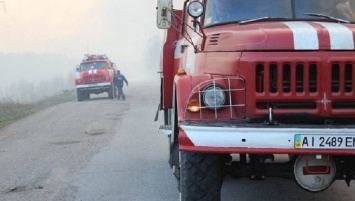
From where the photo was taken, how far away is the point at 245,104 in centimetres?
482

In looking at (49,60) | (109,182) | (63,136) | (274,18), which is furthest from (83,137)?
(49,60)

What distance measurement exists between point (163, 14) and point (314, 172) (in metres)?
2.38

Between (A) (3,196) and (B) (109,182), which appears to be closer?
(A) (3,196)

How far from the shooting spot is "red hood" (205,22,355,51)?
4.82m

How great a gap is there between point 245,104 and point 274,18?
4.14 feet

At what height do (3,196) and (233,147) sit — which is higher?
(233,147)

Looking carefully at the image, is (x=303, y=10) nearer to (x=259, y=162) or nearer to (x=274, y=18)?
(x=274, y=18)

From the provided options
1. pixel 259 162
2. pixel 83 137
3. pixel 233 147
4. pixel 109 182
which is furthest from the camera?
pixel 83 137

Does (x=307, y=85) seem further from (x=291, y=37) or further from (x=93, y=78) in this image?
(x=93, y=78)

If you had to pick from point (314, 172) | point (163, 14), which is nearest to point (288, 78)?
point (314, 172)

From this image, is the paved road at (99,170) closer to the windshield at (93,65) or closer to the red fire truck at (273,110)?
the red fire truck at (273,110)

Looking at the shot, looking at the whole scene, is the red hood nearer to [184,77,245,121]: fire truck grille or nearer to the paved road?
[184,77,245,121]: fire truck grille

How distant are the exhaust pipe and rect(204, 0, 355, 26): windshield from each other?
1.54 m

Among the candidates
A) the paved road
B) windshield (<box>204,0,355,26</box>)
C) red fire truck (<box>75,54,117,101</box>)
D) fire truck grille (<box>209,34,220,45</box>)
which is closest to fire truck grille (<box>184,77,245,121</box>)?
fire truck grille (<box>209,34,220,45</box>)
